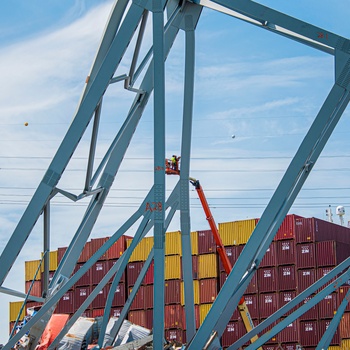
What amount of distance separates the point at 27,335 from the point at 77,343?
1.71 m

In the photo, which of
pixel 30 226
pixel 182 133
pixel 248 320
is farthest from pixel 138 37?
pixel 248 320

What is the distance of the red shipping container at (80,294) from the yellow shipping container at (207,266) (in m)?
9.77

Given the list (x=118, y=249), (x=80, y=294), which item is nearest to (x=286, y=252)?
(x=118, y=249)

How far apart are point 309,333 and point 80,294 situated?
1881 centimetres

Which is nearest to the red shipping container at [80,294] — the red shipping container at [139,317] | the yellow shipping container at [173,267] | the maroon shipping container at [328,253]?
the red shipping container at [139,317]

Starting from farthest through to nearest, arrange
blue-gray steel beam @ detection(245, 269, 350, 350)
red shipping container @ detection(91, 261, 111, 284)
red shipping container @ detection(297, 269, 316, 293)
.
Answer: red shipping container @ detection(91, 261, 111, 284) < red shipping container @ detection(297, 269, 316, 293) < blue-gray steel beam @ detection(245, 269, 350, 350)

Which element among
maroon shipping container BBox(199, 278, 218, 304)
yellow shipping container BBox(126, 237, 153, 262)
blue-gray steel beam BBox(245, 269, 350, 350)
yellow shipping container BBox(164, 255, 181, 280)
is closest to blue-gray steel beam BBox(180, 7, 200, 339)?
blue-gray steel beam BBox(245, 269, 350, 350)

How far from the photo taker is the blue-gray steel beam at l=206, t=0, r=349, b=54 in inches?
839

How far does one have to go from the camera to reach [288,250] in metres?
61.2

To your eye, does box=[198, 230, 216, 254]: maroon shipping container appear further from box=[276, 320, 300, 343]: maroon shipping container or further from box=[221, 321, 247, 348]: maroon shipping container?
box=[276, 320, 300, 343]: maroon shipping container

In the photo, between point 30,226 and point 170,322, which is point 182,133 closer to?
point 30,226

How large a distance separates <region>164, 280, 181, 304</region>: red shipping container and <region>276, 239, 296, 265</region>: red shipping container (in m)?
7.54

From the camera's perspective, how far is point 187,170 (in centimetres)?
2684

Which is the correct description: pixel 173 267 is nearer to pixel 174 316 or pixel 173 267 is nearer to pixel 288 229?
pixel 174 316
